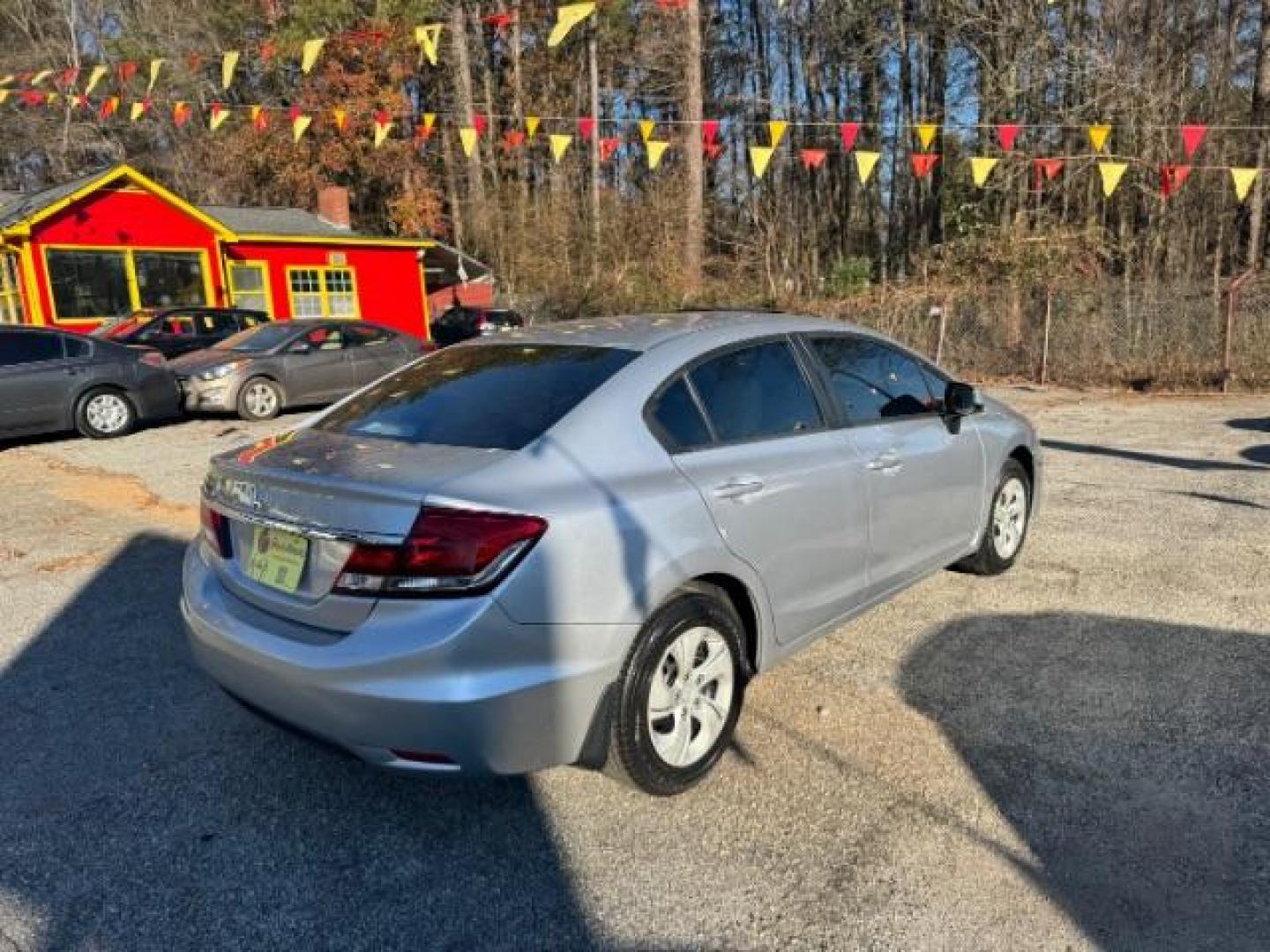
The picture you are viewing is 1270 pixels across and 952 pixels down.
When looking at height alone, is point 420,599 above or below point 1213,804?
above

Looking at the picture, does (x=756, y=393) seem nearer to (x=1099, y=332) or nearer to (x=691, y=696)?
(x=691, y=696)

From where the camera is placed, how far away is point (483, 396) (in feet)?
10.4

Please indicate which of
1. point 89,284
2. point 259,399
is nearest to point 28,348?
point 259,399

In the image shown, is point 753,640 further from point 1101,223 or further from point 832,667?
point 1101,223

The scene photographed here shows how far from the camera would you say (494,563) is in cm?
241

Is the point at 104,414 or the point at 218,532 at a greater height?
the point at 218,532

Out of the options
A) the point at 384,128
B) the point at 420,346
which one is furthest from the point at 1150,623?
the point at 384,128

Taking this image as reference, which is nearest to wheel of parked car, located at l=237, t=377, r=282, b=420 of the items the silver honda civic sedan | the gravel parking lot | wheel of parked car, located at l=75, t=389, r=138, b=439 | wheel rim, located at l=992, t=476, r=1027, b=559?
wheel of parked car, located at l=75, t=389, r=138, b=439

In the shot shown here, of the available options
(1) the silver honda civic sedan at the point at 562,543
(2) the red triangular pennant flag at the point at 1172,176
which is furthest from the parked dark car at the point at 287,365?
(2) the red triangular pennant flag at the point at 1172,176

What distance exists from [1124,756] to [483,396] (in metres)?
2.52

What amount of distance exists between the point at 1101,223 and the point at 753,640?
21072 millimetres

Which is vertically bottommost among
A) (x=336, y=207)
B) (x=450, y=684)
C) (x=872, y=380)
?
(x=450, y=684)

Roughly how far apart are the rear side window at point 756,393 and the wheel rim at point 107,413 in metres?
9.69

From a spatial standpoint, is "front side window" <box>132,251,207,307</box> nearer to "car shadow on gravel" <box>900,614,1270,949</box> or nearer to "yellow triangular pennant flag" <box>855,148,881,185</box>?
"yellow triangular pennant flag" <box>855,148,881,185</box>
